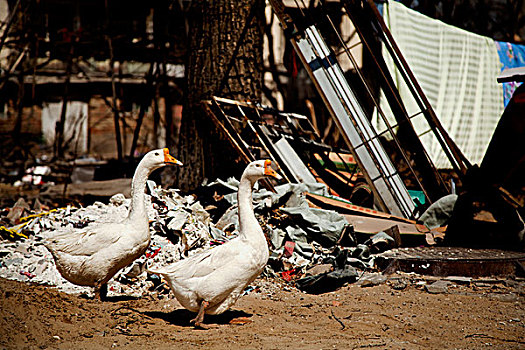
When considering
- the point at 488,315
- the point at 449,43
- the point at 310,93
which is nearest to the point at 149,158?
the point at 488,315

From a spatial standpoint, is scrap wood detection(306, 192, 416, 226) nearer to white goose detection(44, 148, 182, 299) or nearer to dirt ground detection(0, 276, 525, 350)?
dirt ground detection(0, 276, 525, 350)

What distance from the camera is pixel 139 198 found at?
3.94 m

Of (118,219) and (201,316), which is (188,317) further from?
(118,219)

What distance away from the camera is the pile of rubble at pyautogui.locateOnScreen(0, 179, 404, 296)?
179 inches

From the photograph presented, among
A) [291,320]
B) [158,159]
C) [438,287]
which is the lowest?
[438,287]

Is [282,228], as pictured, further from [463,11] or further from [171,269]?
[463,11]

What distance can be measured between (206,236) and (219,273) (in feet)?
5.19

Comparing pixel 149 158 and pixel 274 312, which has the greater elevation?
pixel 149 158

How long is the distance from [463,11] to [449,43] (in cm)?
406

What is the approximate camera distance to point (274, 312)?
12.4 ft

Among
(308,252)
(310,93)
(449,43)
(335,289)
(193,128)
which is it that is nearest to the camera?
(335,289)

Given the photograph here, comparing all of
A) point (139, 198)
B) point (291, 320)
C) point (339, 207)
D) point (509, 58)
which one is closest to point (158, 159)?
point (139, 198)

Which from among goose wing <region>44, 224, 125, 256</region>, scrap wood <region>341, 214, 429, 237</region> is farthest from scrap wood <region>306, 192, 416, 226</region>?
goose wing <region>44, 224, 125, 256</region>

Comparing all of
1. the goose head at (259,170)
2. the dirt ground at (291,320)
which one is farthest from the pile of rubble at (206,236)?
the goose head at (259,170)
